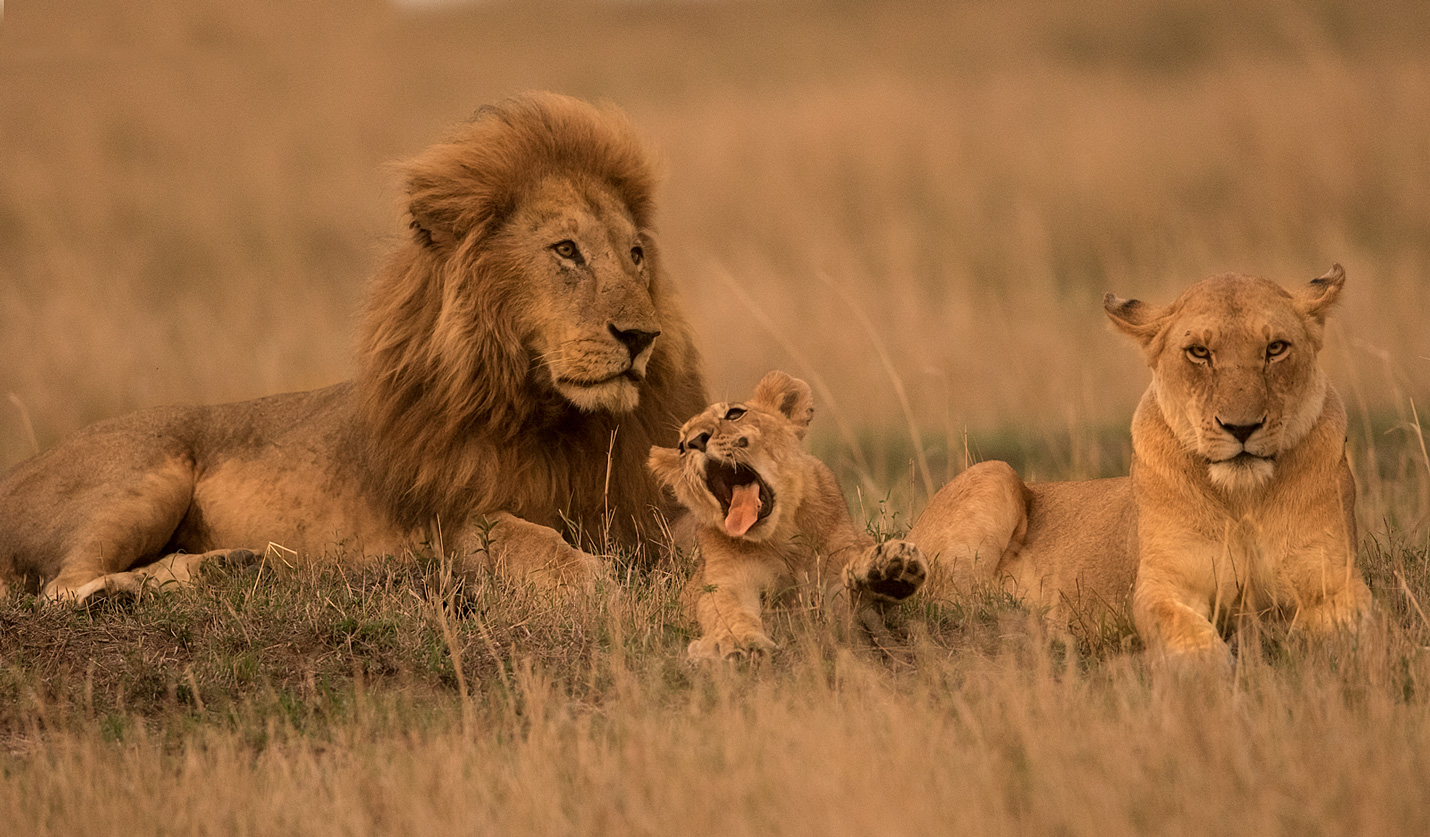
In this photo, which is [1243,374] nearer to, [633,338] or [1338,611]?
[1338,611]

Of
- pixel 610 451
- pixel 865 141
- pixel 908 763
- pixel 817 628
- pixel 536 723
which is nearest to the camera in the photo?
pixel 908 763

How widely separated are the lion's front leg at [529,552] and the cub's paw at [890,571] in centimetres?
104

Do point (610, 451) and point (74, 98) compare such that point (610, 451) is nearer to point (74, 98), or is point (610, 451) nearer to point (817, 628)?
point (817, 628)

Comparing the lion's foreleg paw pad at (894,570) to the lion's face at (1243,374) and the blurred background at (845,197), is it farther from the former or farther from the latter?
the blurred background at (845,197)

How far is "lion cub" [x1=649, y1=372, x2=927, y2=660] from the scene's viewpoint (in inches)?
189

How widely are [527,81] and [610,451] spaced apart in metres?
21.3

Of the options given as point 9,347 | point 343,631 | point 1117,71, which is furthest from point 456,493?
point 1117,71

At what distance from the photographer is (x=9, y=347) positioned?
50.3ft

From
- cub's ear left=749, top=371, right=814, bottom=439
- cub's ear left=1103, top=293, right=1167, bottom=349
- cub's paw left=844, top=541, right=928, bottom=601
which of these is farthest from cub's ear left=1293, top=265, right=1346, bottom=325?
cub's ear left=749, top=371, right=814, bottom=439

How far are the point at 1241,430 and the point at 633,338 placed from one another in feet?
6.81

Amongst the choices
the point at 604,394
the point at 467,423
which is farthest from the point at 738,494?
the point at 467,423

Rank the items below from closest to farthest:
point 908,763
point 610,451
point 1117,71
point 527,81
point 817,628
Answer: point 908,763, point 817,628, point 610,451, point 1117,71, point 527,81

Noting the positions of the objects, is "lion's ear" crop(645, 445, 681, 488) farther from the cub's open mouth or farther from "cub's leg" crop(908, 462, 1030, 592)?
"cub's leg" crop(908, 462, 1030, 592)

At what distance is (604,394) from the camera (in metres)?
5.88
